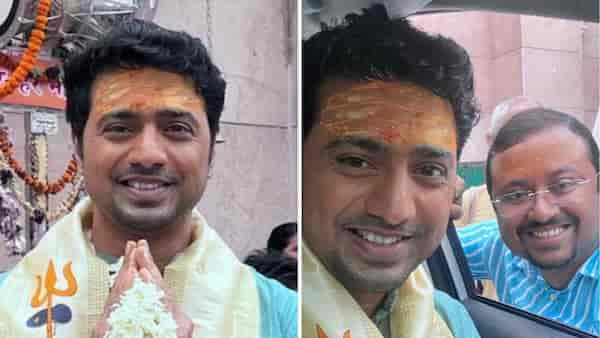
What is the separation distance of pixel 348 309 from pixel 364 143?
0.67 metres

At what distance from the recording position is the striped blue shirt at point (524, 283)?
3031 millimetres

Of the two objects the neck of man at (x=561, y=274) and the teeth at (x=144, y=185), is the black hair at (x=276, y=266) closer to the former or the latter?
the teeth at (x=144, y=185)

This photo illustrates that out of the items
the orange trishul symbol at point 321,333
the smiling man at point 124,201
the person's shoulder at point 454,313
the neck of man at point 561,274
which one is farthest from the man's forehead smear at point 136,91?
the neck of man at point 561,274

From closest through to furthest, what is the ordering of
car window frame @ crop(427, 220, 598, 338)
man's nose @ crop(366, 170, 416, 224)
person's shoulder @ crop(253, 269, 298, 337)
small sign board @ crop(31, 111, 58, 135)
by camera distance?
small sign board @ crop(31, 111, 58, 135) < person's shoulder @ crop(253, 269, 298, 337) < man's nose @ crop(366, 170, 416, 224) < car window frame @ crop(427, 220, 598, 338)

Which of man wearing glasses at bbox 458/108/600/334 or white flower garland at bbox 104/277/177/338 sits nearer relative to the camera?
white flower garland at bbox 104/277/177/338

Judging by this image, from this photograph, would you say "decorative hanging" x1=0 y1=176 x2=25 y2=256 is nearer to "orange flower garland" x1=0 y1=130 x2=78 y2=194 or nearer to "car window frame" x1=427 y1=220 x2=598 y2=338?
"orange flower garland" x1=0 y1=130 x2=78 y2=194

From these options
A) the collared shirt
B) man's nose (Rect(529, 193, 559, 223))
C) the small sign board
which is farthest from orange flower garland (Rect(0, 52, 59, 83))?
man's nose (Rect(529, 193, 559, 223))

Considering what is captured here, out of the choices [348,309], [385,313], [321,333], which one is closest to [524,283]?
[385,313]

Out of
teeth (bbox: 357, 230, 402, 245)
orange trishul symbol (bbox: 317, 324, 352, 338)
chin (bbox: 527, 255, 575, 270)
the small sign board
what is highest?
the small sign board

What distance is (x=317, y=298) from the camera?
119 inches

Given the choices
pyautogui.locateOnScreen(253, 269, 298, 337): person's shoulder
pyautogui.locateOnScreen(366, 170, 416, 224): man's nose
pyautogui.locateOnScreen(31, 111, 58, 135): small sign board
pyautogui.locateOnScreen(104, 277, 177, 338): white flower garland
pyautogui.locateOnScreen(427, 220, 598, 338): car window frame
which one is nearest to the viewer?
pyautogui.locateOnScreen(104, 277, 177, 338): white flower garland

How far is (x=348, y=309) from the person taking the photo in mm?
3012

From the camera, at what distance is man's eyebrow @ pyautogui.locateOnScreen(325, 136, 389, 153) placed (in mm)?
2941

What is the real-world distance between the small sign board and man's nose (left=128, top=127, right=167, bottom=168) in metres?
0.29
